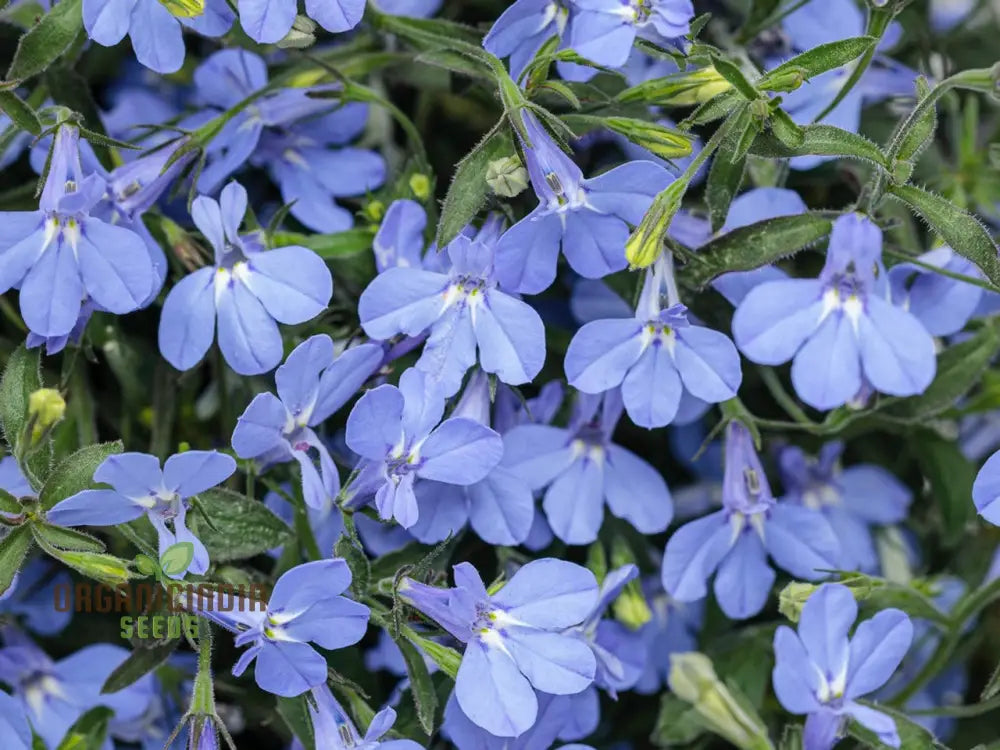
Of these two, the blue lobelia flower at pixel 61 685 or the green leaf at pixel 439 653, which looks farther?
the blue lobelia flower at pixel 61 685

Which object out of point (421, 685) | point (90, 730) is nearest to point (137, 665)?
point (90, 730)

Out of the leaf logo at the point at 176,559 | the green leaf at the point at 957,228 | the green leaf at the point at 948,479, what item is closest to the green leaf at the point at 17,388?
the leaf logo at the point at 176,559

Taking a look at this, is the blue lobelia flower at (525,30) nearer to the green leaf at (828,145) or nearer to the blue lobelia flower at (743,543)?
the green leaf at (828,145)

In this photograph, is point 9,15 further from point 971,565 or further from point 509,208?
point 971,565

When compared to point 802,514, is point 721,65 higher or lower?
higher

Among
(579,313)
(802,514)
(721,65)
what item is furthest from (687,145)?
(802,514)
